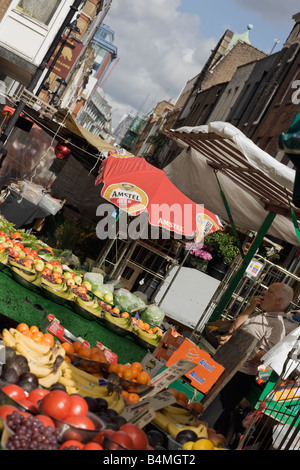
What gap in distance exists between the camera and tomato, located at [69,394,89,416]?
3.41 meters

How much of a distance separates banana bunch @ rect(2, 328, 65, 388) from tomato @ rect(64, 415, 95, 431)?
2.47 ft

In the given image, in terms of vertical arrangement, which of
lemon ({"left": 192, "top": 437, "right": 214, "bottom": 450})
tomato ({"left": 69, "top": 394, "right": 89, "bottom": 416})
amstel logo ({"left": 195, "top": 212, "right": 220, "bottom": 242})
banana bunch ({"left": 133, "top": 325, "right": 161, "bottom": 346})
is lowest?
banana bunch ({"left": 133, "top": 325, "right": 161, "bottom": 346})

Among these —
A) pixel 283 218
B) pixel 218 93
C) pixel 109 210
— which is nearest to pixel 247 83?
pixel 218 93

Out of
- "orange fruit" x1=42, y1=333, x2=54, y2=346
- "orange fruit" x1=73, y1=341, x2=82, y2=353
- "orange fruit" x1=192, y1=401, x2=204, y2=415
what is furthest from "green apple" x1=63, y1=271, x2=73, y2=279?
"orange fruit" x1=192, y1=401, x2=204, y2=415

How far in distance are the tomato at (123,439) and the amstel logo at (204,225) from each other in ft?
31.4

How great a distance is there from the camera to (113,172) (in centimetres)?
1293

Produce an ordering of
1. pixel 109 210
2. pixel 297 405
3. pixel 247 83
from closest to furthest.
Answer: pixel 297 405, pixel 109 210, pixel 247 83

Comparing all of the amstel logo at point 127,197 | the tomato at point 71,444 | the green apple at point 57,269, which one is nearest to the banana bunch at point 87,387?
the tomato at point 71,444

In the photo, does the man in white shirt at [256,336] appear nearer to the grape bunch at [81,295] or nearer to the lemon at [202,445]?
the lemon at [202,445]

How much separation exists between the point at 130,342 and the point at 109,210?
25.4 feet

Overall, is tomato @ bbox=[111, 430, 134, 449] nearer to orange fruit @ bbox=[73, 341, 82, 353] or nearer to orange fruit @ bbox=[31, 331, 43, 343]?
orange fruit @ bbox=[31, 331, 43, 343]

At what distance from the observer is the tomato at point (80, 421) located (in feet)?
10.7
